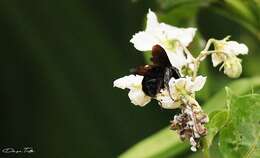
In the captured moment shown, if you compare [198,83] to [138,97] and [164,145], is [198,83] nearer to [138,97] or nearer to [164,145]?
[138,97]

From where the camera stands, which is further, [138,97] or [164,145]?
[164,145]

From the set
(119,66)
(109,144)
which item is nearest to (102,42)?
(119,66)

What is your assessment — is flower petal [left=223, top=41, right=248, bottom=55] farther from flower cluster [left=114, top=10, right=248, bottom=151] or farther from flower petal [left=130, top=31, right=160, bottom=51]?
flower petal [left=130, top=31, right=160, bottom=51]

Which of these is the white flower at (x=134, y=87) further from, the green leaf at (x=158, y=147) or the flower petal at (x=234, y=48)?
the green leaf at (x=158, y=147)

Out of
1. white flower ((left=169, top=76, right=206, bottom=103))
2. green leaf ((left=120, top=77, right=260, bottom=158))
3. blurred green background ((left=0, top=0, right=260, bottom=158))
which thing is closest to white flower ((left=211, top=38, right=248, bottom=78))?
white flower ((left=169, top=76, right=206, bottom=103))

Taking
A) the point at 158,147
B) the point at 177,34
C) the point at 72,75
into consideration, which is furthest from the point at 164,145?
the point at 72,75
